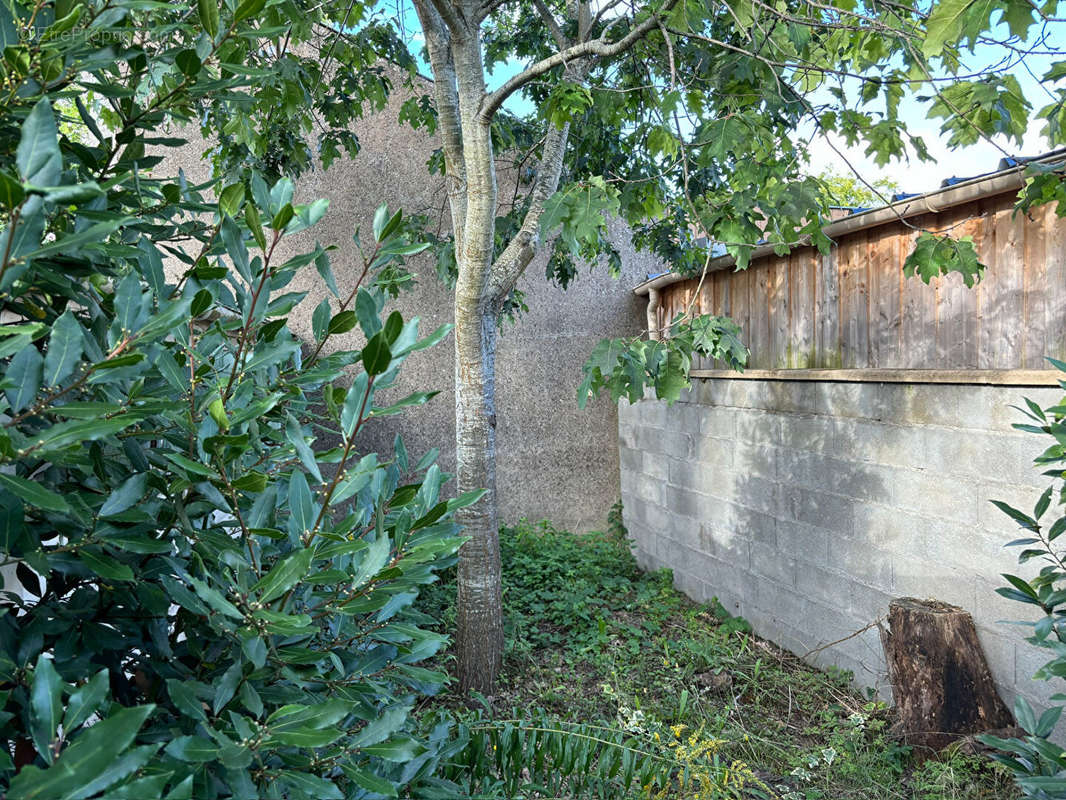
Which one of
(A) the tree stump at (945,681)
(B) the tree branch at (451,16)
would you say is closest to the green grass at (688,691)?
(A) the tree stump at (945,681)

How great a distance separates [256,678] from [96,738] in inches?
11.8

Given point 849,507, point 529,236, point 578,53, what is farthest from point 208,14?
point 849,507

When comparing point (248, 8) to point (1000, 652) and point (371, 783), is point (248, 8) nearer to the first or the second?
point (371, 783)

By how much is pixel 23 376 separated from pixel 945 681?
333cm

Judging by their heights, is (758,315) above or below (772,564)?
above

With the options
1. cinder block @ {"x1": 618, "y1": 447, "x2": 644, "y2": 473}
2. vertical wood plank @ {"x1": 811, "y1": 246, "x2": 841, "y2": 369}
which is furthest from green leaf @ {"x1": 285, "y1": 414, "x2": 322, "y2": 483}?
cinder block @ {"x1": 618, "y1": 447, "x2": 644, "y2": 473}

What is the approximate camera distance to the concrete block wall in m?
2.97

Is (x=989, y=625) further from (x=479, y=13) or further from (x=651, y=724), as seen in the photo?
(x=479, y=13)

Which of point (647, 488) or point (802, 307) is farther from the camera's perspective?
point (647, 488)

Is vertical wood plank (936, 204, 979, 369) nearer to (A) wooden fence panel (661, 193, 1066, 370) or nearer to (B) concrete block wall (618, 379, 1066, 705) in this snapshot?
(A) wooden fence panel (661, 193, 1066, 370)

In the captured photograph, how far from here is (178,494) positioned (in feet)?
2.88

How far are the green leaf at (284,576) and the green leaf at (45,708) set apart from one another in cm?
18

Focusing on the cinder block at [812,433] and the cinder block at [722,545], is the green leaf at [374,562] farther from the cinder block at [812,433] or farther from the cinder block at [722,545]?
the cinder block at [722,545]

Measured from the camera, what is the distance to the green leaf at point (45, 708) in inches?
23.5
